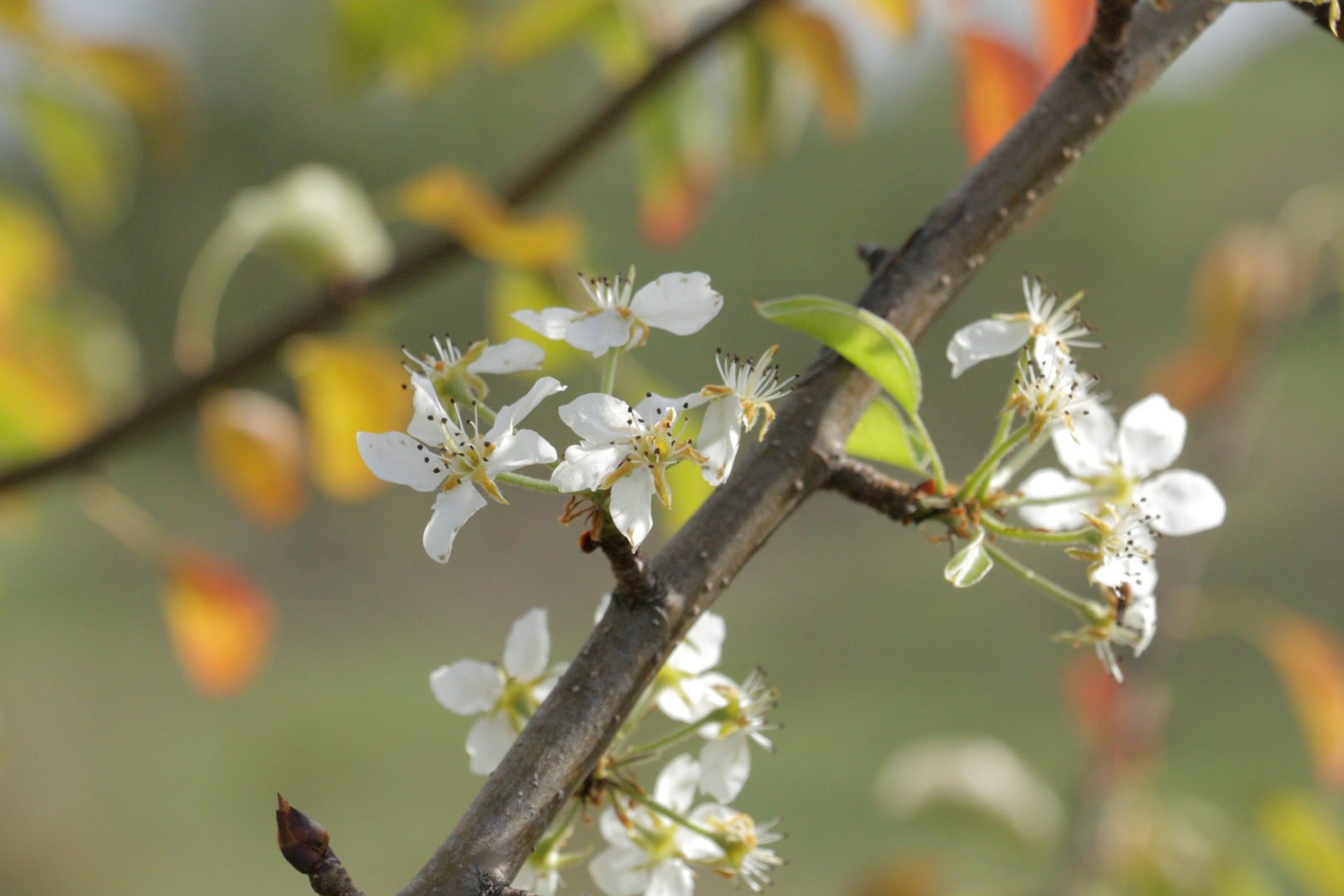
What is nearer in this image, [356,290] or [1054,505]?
[1054,505]

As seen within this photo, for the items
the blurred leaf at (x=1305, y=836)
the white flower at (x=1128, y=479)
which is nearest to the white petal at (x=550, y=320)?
the white flower at (x=1128, y=479)

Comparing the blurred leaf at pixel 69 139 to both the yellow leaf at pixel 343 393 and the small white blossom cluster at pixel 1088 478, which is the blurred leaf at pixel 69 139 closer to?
the yellow leaf at pixel 343 393

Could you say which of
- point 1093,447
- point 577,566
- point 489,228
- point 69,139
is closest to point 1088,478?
point 1093,447

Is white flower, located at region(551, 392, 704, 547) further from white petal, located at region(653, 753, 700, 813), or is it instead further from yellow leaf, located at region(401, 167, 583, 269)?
yellow leaf, located at region(401, 167, 583, 269)

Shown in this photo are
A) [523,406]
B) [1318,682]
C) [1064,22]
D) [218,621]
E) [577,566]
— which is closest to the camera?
[523,406]

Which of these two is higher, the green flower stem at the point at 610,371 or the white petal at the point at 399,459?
the green flower stem at the point at 610,371

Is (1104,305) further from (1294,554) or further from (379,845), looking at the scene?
(379,845)

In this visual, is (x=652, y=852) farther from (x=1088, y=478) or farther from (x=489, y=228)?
(x=489, y=228)
